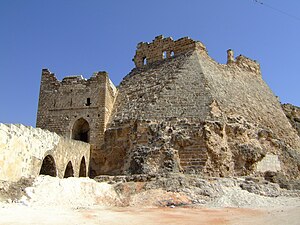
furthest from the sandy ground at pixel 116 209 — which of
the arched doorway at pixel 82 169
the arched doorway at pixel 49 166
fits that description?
the arched doorway at pixel 82 169

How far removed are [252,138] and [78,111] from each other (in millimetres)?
10097

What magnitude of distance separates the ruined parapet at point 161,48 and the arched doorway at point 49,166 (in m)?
11.0

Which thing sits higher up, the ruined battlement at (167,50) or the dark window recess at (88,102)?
the ruined battlement at (167,50)

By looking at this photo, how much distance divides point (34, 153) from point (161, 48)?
42.3ft

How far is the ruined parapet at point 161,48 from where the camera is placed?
2278 centimetres

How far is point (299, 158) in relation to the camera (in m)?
20.5

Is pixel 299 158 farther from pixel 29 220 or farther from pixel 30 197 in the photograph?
pixel 29 220

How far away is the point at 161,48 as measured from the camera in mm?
23578

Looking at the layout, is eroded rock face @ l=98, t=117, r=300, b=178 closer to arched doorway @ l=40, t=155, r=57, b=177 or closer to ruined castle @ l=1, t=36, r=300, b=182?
ruined castle @ l=1, t=36, r=300, b=182

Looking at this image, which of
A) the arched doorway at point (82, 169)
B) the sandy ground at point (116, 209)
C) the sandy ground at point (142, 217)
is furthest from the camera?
the arched doorway at point (82, 169)

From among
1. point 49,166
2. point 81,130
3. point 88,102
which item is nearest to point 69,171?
point 49,166

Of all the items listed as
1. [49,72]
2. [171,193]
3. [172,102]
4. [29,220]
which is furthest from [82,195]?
[49,72]

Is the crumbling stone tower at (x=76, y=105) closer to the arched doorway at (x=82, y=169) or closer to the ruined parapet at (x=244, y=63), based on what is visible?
the arched doorway at (x=82, y=169)

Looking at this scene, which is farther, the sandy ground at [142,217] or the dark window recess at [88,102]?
the dark window recess at [88,102]
